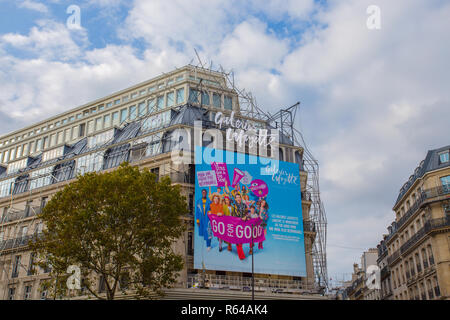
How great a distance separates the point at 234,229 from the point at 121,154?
1308cm

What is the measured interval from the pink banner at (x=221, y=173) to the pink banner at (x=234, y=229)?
271cm

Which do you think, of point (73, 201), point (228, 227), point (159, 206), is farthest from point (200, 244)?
point (73, 201)

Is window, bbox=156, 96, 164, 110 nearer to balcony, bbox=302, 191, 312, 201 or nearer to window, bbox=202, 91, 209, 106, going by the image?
window, bbox=202, 91, 209, 106

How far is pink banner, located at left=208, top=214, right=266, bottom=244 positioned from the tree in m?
6.82

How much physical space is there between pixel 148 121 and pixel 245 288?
17996 mm

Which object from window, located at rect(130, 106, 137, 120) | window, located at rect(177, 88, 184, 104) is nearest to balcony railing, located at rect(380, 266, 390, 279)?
window, located at rect(177, 88, 184, 104)

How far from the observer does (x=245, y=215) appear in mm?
34844

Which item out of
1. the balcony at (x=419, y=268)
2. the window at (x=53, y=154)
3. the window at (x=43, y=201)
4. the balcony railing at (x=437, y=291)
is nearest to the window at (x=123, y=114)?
the window at (x=53, y=154)

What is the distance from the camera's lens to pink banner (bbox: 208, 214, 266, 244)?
33.6m

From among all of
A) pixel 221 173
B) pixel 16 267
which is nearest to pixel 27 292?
pixel 16 267

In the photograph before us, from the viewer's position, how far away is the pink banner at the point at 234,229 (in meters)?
33.6

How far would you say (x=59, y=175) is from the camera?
147 ft

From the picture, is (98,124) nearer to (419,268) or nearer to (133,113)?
(133,113)
